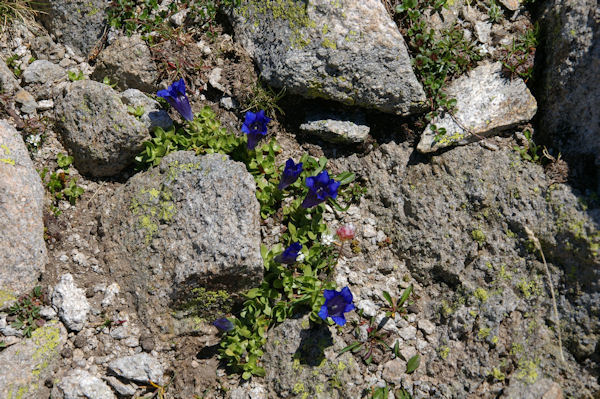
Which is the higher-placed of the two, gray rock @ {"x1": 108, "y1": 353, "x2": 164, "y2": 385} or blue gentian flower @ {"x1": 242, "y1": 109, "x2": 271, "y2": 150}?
blue gentian flower @ {"x1": 242, "y1": 109, "x2": 271, "y2": 150}

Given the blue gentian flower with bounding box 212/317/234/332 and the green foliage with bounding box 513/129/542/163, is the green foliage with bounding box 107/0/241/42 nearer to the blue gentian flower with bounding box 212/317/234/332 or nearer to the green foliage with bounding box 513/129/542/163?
the blue gentian flower with bounding box 212/317/234/332

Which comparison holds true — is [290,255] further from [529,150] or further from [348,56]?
[529,150]

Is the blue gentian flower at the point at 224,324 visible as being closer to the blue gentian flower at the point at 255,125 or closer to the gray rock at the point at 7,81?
the blue gentian flower at the point at 255,125

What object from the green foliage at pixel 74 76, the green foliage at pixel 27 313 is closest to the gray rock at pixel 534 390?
the green foliage at pixel 27 313

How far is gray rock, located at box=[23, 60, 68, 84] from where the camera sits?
17.9 feet

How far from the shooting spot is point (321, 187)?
4.75 m

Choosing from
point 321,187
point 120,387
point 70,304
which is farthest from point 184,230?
point 120,387

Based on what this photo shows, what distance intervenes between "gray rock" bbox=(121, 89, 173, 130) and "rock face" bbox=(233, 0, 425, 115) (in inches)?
52.3

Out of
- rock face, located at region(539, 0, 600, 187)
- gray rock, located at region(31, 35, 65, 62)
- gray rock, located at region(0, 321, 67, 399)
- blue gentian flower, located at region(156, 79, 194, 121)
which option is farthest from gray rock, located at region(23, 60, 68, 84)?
rock face, located at region(539, 0, 600, 187)

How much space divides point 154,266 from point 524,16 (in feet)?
15.4

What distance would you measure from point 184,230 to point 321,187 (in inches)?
56.1

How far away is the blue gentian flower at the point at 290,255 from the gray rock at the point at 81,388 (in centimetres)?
198

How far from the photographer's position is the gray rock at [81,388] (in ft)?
14.3

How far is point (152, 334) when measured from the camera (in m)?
4.71
